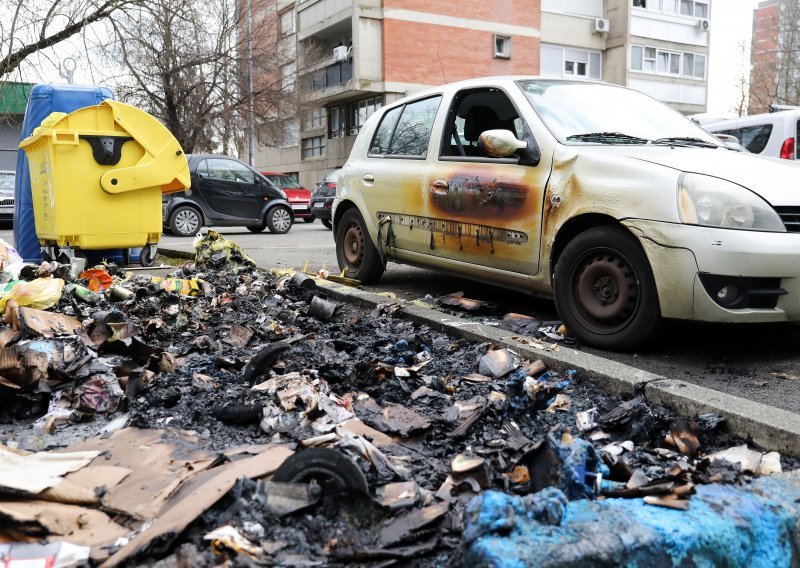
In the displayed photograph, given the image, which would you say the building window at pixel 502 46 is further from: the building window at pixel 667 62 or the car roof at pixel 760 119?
the car roof at pixel 760 119

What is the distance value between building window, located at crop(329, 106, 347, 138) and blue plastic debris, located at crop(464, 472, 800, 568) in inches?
1417

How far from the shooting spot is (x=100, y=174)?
23.1 feet

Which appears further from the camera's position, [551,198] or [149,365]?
[551,198]

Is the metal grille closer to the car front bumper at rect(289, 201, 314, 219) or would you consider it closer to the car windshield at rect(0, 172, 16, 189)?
the car front bumper at rect(289, 201, 314, 219)

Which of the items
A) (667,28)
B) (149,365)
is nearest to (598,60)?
(667,28)

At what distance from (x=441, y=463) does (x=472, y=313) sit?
255cm

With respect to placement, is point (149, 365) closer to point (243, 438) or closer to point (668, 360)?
point (243, 438)

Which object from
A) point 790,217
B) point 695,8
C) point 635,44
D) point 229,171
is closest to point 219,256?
point 790,217

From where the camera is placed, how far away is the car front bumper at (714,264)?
356cm

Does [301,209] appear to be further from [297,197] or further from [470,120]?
[470,120]

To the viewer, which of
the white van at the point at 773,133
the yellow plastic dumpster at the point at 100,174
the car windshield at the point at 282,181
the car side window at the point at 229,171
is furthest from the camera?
the car windshield at the point at 282,181

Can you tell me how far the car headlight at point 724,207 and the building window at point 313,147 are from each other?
36095mm

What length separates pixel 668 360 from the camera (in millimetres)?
3965

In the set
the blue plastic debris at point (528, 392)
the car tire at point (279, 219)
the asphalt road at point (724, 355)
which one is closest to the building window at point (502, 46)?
the car tire at point (279, 219)
